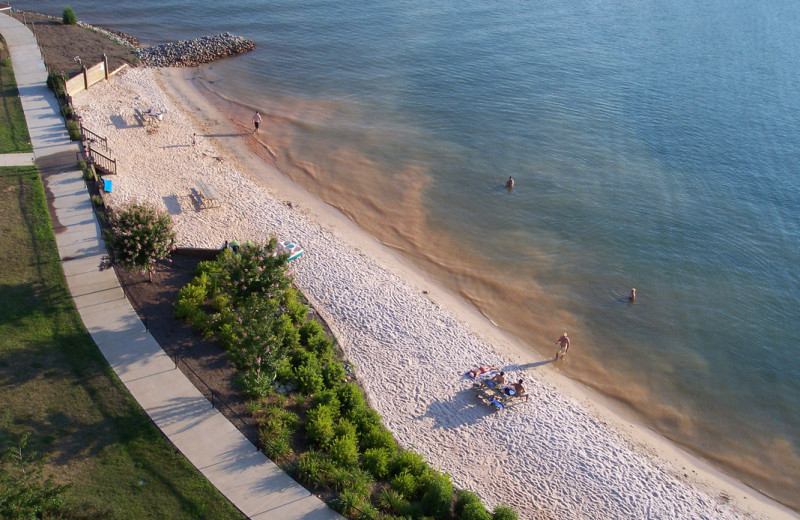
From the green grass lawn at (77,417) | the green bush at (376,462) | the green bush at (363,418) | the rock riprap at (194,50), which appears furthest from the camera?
the rock riprap at (194,50)

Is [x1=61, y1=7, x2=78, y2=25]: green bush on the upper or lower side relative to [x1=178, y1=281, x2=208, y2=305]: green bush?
upper

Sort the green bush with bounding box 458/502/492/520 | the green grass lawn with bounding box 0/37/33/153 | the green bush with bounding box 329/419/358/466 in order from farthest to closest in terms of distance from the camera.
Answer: the green grass lawn with bounding box 0/37/33/153 < the green bush with bounding box 329/419/358/466 < the green bush with bounding box 458/502/492/520

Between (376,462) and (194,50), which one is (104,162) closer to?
(376,462)

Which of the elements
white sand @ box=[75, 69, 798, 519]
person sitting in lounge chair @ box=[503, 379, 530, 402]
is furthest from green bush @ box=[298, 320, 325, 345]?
person sitting in lounge chair @ box=[503, 379, 530, 402]

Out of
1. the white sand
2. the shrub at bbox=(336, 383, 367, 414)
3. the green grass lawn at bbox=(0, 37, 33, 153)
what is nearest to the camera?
the white sand

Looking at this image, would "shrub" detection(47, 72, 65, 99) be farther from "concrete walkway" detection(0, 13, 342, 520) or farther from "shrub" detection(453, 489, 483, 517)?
"shrub" detection(453, 489, 483, 517)

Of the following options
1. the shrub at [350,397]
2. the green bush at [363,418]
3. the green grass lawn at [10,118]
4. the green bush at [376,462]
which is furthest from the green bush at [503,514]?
the green grass lawn at [10,118]

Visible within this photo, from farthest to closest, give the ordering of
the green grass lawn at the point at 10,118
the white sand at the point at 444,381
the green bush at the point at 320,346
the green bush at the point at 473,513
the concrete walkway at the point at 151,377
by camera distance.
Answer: the green grass lawn at the point at 10,118 < the green bush at the point at 320,346 < the white sand at the point at 444,381 < the concrete walkway at the point at 151,377 < the green bush at the point at 473,513

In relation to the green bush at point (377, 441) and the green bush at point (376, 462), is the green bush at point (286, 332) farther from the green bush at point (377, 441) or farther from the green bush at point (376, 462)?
the green bush at point (376, 462)
